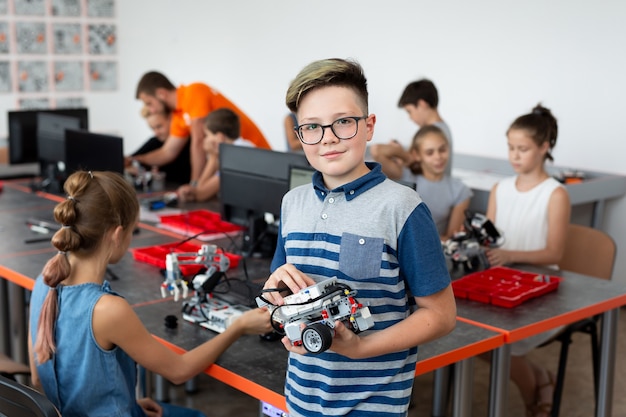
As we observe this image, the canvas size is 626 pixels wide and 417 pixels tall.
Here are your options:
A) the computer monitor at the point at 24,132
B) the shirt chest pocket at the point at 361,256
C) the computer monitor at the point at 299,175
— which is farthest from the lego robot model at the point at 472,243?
the computer monitor at the point at 24,132

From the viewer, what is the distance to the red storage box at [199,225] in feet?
11.5

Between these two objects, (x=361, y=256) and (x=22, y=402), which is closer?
(x=361, y=256)

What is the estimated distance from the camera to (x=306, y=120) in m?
1.52

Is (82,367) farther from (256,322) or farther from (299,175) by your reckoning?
(299,175)

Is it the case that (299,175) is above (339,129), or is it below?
below

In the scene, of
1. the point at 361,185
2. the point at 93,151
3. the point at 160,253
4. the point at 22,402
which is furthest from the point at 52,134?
the point at 361,185

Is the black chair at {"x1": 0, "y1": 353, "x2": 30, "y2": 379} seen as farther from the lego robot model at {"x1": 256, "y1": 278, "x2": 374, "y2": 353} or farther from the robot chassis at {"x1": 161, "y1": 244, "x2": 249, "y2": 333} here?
the lego robot model at {"x1": 256, "y1": 278, "x2": 374, "y2": 353}

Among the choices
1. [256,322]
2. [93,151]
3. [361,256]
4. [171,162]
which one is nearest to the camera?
[361,256]

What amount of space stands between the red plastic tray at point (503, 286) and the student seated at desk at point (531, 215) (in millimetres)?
180

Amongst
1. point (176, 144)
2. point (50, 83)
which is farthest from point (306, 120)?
point (50, 83)

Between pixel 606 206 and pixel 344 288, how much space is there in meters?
3.98

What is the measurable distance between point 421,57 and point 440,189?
2526 mm

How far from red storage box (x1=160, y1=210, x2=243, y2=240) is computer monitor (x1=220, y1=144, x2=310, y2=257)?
6.5 inches

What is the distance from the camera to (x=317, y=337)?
1.40 meters
